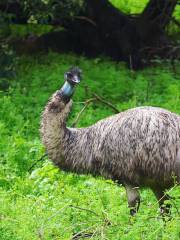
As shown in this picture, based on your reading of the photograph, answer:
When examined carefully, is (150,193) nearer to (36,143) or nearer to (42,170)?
(42,170)

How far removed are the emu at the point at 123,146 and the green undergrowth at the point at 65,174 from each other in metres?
0.14

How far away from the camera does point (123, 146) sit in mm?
6391

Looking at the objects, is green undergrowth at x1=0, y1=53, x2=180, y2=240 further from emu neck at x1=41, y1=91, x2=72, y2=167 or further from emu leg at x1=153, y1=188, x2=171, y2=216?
emu neck at x1=41, y1=91, x2=72, y2=167

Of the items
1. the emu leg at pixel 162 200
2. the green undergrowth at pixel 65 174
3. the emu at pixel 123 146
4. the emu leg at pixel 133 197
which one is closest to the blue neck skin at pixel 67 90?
the emu at pixel 123 146

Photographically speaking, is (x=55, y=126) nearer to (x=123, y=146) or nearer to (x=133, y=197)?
(x=123, y=146)

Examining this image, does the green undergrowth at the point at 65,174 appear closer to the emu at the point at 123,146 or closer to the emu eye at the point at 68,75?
the emu at the point at 123,146

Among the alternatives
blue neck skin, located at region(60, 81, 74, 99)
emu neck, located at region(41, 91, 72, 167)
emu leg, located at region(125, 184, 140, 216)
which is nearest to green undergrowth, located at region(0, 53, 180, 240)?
emu leg, located at region(125, 184, 140, 216)

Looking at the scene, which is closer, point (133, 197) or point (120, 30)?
point (133, 197)

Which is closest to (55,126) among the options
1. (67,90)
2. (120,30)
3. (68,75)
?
(67,90)

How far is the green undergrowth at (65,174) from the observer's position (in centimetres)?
554

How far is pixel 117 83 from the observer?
1178cm

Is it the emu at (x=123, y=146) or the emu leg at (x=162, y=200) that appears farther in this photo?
the emu at (x=123, y=146)

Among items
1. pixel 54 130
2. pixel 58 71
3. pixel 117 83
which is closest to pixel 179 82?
pixel 117 83

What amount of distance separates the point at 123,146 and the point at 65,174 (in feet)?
4.40
